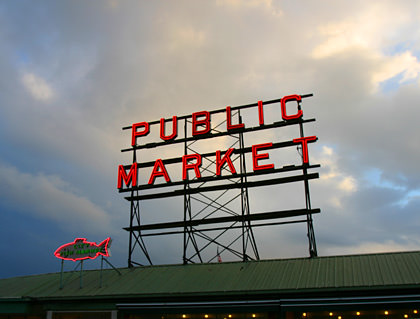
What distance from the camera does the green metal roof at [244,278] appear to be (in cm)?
2133

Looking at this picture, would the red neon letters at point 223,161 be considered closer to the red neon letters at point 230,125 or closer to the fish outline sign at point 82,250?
the red neon letters at point 230,125

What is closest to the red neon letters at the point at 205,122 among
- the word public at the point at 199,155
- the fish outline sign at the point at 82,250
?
the word public at the point at 199,155

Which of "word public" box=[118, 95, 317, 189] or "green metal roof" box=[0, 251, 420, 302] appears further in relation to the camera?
"word public" box=[118, 95, 317, 189]

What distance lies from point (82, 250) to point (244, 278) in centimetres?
1198

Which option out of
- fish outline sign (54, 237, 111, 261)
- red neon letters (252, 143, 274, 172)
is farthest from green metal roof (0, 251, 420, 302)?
red neon letters (252, 143, 274, 172)

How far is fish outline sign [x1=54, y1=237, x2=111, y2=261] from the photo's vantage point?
1140 inches

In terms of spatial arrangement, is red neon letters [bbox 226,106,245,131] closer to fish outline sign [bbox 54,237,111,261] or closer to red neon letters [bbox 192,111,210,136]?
red neon letters [bbox 192,111,210,136]

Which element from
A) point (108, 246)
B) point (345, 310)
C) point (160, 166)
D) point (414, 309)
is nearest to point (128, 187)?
point (160, 166)

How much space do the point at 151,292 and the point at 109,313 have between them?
345 cm

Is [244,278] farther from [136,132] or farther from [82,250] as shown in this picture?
[136,132]

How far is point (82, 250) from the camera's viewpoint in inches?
1159

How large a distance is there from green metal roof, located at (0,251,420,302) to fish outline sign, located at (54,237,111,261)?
1.63m

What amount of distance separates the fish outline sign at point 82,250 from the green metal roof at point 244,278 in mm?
1629

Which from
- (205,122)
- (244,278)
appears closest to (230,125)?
(205,122)
